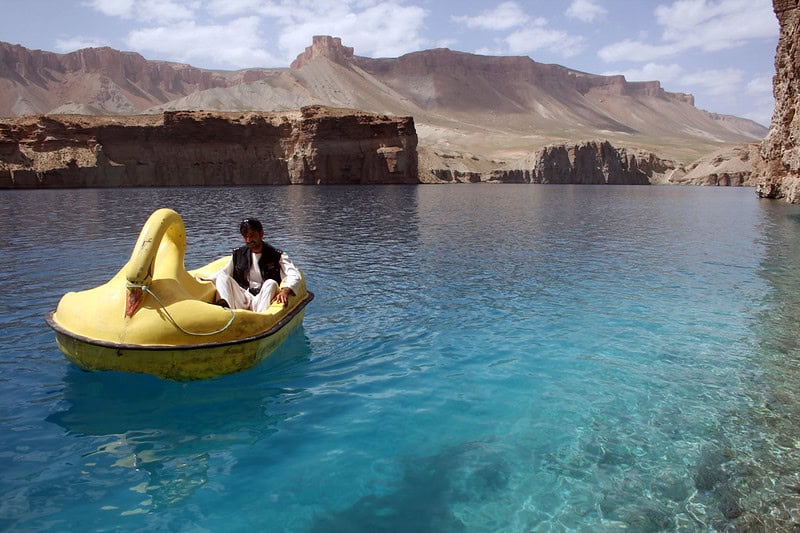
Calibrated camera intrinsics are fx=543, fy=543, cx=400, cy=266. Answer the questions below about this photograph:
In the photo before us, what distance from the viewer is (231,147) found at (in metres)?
82.0

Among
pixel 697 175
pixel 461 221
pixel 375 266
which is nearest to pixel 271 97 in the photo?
pixel 697 175

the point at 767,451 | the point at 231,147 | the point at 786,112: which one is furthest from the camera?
the point at 231,147

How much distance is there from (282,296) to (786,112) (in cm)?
4149

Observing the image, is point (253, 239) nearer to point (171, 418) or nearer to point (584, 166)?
point (171, 418)

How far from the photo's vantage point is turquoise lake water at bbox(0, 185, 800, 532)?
4.75 meters

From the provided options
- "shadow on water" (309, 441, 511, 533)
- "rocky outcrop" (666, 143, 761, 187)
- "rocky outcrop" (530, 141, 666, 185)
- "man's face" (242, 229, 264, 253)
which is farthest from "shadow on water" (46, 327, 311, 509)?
"rocky outcrop" (666, 143, 761, 187)

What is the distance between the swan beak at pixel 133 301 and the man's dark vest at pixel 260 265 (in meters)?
2.14

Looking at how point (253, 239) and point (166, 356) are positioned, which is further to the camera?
point (253, 239)

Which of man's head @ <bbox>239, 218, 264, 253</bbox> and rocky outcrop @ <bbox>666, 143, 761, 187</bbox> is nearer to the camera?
man's head @ <bbox>239, 218, 264, 253</bbox>

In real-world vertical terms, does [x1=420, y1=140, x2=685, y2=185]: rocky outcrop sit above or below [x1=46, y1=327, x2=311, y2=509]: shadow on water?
above

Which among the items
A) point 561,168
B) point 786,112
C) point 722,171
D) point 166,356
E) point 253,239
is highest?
point 561,168

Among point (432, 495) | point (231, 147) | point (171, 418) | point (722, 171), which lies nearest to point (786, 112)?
point (432, 495)

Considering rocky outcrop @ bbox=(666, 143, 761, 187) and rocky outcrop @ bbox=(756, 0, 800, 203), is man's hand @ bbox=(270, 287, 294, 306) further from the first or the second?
rocky outcrop @ bbox=(666, 143, 761, 187)

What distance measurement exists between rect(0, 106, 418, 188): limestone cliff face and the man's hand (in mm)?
75574
